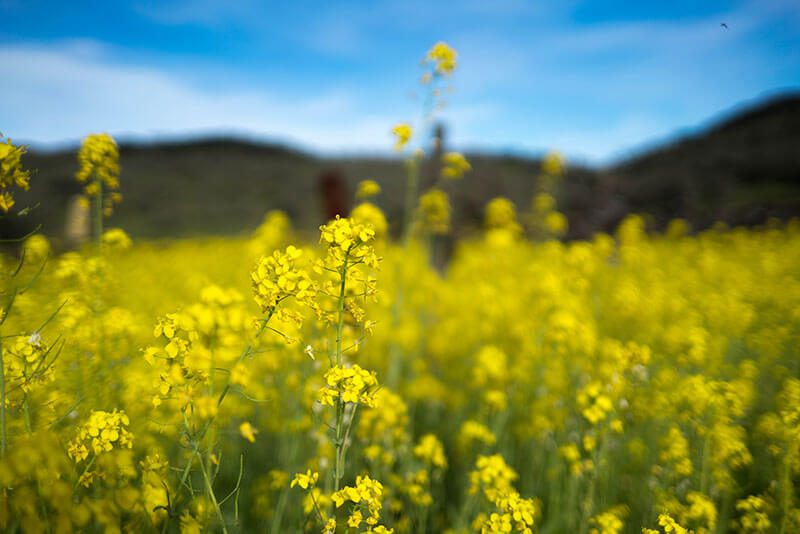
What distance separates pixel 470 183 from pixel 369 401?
19.9m

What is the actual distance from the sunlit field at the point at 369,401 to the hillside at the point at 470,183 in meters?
11.2

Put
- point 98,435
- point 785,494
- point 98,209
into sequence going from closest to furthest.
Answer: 1. point 98,435
2. point 785,494
3. point 98,209

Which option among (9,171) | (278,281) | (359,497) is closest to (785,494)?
(359,497)

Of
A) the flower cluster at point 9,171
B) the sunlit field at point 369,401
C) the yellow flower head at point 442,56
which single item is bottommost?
the sunlit field at point 369,401

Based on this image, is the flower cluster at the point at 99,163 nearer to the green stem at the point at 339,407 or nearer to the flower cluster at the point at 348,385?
the green stem at the point at 339,407

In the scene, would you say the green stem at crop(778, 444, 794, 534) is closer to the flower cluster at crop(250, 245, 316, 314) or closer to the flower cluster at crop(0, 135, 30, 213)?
the flower cluster at crop(250, 245, 316, 314)

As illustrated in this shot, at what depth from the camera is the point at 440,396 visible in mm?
4715

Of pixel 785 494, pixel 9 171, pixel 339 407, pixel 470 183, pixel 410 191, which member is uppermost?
pixel 470 183

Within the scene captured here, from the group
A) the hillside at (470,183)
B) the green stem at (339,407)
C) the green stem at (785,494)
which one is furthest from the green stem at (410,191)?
the hillside at (470,183)

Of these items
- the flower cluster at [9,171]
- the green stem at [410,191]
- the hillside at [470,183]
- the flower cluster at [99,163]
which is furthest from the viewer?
the hillside at [470,183]

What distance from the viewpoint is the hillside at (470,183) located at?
734 inches

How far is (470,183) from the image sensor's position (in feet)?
68.1

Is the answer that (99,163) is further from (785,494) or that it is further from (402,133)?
(785,494)

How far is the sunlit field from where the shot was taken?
1726mm
